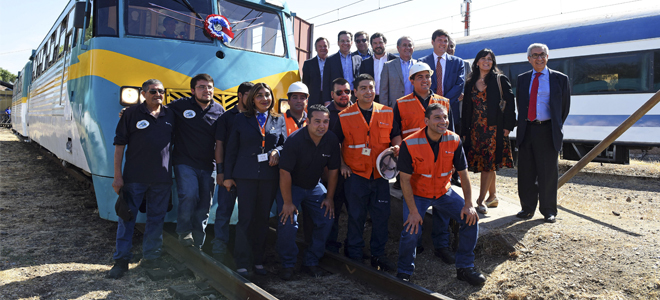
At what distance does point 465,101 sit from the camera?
550 cm

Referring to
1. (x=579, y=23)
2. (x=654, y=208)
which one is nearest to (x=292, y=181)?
(x=654, y=208)

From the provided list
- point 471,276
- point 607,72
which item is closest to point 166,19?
point 471,276

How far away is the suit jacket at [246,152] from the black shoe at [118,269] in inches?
51.9

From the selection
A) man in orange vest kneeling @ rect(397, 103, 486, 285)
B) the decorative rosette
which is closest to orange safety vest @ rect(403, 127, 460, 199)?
man in orange vest kneeling @ rect(397, 103, 486, 285)

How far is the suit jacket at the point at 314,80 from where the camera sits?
6.49m

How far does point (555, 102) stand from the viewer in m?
5.21

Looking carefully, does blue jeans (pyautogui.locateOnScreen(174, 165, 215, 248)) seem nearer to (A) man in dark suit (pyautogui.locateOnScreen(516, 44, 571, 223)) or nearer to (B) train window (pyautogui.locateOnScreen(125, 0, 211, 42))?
(B) train window (pyautogui.locateOnScreen(125, 0, 211, 42))

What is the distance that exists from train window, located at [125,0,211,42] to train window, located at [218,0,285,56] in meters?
0.32

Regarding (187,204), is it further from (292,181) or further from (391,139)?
(391,139)

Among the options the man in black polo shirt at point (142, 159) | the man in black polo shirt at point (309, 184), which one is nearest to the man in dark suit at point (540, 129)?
the man in black polo shirt at point (309, 184)

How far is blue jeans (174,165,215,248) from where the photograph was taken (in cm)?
A: 469

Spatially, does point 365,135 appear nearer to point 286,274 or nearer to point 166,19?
point 286,274

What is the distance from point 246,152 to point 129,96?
1.61 metres

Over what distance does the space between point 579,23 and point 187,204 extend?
10056mm
